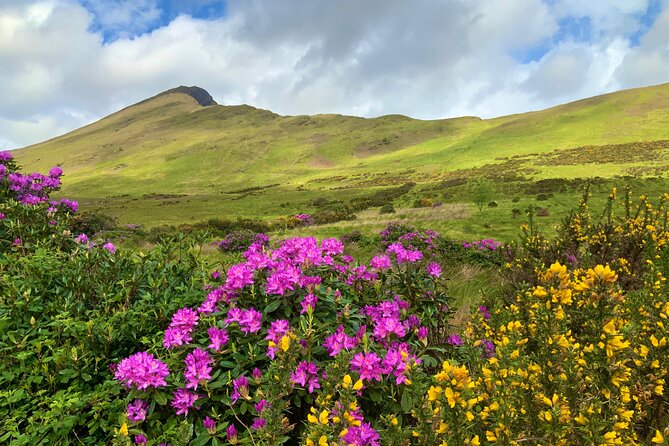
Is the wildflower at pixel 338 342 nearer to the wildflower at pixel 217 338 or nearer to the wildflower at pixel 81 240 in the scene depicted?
the wildflower at pixel 217 338

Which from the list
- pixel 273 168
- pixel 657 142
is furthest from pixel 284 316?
→ pixel 273 168

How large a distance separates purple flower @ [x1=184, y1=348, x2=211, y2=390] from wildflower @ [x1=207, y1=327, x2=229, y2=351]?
0.23ft

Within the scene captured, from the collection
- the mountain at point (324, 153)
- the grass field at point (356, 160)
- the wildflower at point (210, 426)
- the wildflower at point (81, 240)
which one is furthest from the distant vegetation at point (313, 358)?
the mountain at point (324, 153)

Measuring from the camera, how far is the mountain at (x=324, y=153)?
50.2 meters

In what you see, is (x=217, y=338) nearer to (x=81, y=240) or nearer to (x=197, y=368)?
(x=197, y=368)

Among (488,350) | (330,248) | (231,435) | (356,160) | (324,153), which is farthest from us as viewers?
(324,153)

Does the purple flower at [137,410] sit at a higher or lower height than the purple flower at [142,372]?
lower

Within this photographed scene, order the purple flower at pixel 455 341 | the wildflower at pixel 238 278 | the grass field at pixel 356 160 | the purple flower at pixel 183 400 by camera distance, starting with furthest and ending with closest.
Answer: the grass field at pixel 356 160 → the purple flower at pixel 455 341 → the wildflower at pixel 238 278 → the purple flower at pixel 183 400

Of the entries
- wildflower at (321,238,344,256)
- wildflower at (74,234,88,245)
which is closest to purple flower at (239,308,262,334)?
wildflower at (321,238,344,256)

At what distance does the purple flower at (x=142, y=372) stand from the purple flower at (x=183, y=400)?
0.12m

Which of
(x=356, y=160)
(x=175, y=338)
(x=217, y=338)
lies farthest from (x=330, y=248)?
(x=356, y=160)

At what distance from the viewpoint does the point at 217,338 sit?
2.54m

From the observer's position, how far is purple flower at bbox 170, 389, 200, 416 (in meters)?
2.27

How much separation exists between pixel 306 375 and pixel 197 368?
0.70 meters
